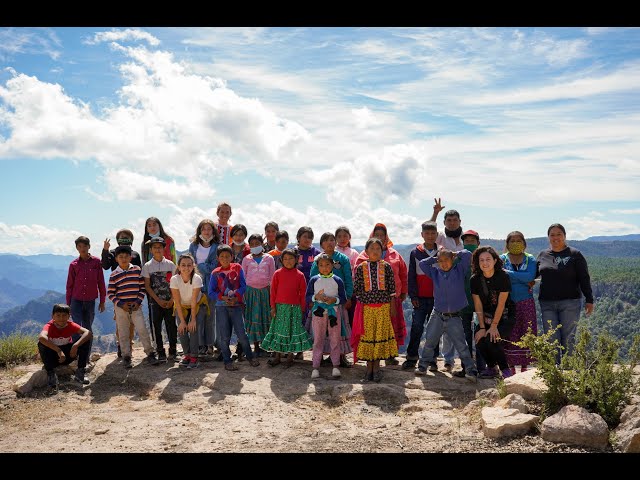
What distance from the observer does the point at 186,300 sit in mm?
7906

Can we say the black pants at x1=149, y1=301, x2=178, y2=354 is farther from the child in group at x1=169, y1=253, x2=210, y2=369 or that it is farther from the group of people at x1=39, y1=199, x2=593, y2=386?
the child in group at x1=169, y1=253, x2=210, y2=369

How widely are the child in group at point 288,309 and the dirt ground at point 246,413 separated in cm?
42

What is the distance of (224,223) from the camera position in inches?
348

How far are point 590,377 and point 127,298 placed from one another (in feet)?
21.7

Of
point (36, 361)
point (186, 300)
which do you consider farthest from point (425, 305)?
point (36, 361)

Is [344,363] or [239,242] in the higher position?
[239,242]

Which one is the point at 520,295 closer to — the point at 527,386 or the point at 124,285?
the point at 527,386

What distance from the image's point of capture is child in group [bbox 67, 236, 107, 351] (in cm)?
812

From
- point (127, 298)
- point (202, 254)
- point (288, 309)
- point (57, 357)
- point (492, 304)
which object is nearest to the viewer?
point (492, 304)

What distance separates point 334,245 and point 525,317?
2.90 metres

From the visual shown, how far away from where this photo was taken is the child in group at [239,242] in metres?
8.43

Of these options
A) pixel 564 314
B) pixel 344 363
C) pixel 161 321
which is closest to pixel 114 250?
pixel 161 321
